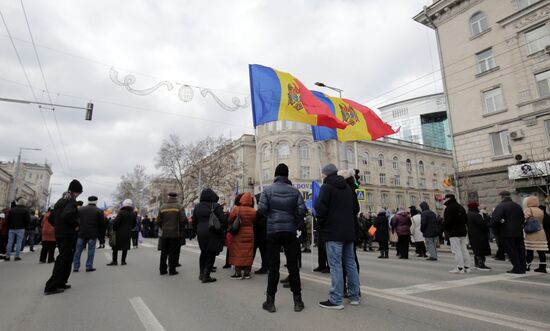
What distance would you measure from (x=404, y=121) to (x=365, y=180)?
48.4 m

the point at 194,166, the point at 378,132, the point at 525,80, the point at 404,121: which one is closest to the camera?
the point at 378,132

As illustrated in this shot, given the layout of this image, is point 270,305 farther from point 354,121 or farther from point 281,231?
point 354,121

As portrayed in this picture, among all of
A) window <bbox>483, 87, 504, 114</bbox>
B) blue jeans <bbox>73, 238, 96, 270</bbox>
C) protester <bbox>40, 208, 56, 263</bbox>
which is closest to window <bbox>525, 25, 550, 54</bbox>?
window <bbox>483, 87, 504, 114</bbox>

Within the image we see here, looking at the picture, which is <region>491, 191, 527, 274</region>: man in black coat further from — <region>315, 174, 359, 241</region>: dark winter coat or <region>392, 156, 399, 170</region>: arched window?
<region>392, 156, 399, 170</region>: arched window

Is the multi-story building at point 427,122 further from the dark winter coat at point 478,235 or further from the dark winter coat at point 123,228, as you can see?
the dark winter coat at point 123,228

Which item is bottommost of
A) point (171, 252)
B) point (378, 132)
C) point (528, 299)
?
point (528, 299)

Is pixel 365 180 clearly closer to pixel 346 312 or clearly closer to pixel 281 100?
pixel 281 100

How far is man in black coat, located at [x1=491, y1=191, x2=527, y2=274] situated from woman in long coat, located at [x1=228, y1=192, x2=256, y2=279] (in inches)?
239

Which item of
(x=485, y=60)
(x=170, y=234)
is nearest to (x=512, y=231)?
(x=170, y=234)

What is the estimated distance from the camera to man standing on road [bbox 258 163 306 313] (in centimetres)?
423

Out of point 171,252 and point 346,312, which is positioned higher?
point 171,252

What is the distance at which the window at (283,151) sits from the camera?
47.5 meters

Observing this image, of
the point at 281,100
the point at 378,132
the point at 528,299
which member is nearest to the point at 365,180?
the point at 378,132

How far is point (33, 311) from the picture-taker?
4.39m
